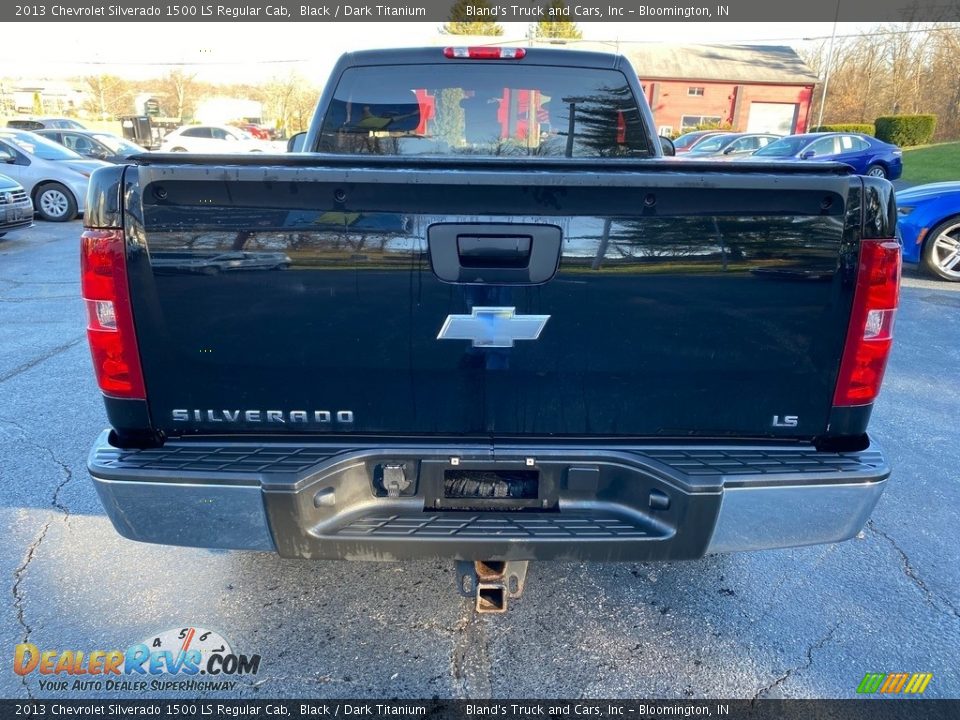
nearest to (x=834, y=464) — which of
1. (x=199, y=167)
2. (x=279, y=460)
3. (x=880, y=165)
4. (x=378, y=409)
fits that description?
(x=378, y=409)

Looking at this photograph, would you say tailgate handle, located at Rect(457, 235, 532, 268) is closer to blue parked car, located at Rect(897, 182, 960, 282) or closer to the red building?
blue parked car, located at Rect(897, 182, 960, 282)

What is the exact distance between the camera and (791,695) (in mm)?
2250

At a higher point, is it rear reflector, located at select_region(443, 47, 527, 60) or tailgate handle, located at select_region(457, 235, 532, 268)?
rear reflector, located at select_region(443, 47, 527, 60)

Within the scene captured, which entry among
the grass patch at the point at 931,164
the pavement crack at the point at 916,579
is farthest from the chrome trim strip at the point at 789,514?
the grass patch at the point at 931,164

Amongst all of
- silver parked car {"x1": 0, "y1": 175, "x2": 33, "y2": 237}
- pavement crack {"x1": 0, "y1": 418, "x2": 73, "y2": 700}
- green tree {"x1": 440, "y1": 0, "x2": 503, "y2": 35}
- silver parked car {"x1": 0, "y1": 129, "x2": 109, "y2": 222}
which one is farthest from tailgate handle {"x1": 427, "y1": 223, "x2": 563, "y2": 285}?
green tree {"x1": 440, "y1": 0, "x2": 503, "y2": 35}

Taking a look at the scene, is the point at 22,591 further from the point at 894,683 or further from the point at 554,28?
Answer: the point at 554,28

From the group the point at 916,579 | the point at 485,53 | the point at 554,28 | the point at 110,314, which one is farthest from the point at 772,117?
the point at 110,314

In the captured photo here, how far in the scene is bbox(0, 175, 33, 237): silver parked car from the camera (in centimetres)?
973

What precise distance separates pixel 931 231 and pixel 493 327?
8616 mm

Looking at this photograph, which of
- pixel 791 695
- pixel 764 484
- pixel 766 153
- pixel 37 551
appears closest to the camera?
pixel 764 484

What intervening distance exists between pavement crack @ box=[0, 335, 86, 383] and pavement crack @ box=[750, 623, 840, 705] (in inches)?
216

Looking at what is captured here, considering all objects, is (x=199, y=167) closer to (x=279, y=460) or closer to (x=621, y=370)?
(x=279, y=460)

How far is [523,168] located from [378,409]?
87cm

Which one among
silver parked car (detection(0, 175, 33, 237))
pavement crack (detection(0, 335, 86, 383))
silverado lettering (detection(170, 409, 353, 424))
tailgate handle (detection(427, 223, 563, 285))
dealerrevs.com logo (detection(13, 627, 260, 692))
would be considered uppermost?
tailgate handle (detection(427, 223, 563, 285))
